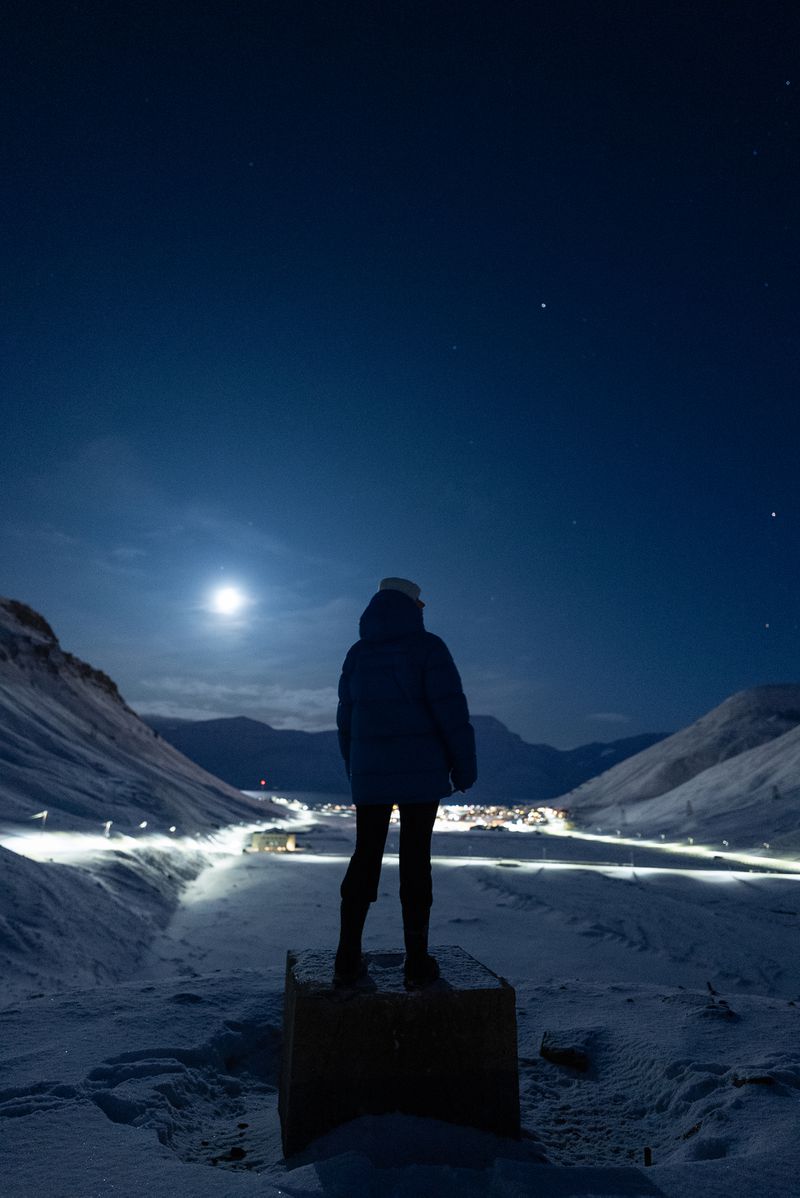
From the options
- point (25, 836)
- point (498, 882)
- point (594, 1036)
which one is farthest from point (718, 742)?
point (594, 1036)

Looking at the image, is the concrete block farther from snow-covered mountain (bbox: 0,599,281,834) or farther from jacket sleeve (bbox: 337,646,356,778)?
snow-covered mountain (bbox: 0,599,281,834)

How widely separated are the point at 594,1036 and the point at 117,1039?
11.1 ft

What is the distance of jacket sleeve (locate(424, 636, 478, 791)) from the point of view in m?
3.91

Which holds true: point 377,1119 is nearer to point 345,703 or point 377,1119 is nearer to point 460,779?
point 460,779

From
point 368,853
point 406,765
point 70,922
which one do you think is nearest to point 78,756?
point 70,922

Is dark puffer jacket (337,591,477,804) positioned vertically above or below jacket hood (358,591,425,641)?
below

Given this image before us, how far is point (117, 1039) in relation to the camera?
453 cm

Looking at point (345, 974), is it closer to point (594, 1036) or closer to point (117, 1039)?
point (117, 1039)

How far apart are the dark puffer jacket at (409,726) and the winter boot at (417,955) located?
0.69m

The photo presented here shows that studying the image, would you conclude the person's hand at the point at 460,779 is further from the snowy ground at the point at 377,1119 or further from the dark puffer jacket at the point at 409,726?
the snowy ground at the point at 377,1119

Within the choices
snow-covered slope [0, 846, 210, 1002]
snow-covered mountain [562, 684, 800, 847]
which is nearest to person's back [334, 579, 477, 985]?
snow-covered slope [0, 846, 210, 1002]

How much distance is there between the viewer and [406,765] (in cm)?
388

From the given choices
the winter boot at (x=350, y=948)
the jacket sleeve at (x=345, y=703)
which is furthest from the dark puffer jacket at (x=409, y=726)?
the winter boot at (x=350, y=948)

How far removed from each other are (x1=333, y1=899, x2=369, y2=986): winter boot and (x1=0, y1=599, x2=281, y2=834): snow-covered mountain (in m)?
21.8
